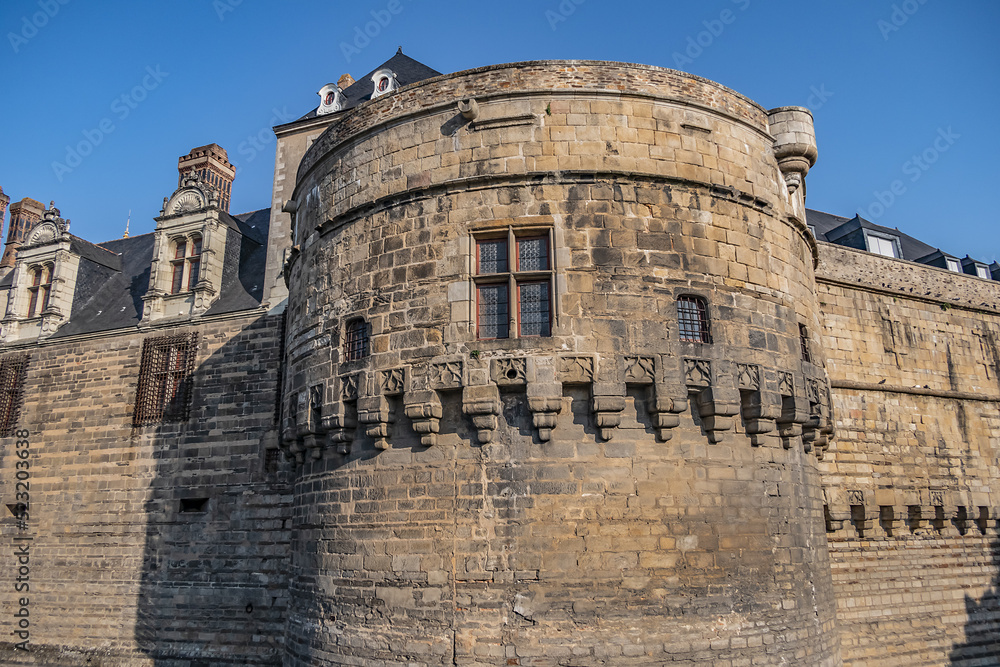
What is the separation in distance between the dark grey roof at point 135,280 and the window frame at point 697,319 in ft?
36.6

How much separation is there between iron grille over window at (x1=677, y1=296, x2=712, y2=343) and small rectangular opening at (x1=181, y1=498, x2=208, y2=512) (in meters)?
11.9

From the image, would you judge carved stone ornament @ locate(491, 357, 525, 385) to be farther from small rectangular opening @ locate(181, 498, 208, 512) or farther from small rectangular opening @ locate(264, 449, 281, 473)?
small rectangular opening @ locate(181, 498, 208, 512)

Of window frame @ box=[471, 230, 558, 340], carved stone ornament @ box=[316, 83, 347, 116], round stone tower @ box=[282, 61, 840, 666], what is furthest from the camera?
carved stone ornament @ box=[316, 83, 347, 116]

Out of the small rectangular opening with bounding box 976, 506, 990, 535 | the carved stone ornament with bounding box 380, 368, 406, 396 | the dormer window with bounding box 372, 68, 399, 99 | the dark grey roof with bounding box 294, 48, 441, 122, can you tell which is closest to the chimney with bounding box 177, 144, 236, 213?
the dark grey roof with bounding box 294, 48, 441, 122

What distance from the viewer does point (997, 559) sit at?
16.0 meters

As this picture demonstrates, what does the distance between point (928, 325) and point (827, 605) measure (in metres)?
9.83

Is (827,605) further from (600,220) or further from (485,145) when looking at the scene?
(485,145)

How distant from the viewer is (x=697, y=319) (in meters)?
9.21

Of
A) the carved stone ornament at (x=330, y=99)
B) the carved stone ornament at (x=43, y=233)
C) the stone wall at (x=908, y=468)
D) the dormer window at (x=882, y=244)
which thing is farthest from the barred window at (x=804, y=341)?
the carved stone ornament at (x=43, y=233)

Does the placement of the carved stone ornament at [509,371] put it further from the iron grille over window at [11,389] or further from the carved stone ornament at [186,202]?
the iron grille over window at [11,389]

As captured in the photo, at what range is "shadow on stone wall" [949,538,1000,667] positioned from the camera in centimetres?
1491

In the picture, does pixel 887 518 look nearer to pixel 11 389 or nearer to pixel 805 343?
pixel 805 343

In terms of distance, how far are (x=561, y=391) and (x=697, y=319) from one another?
2210 millimetres

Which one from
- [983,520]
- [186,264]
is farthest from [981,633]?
[186,264]
